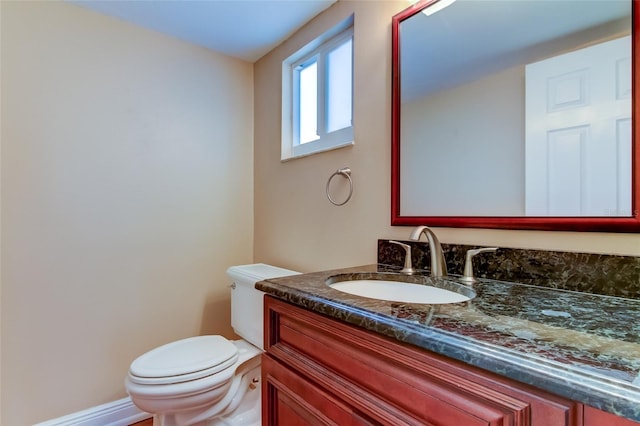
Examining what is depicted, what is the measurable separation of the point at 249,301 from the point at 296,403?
832 mm

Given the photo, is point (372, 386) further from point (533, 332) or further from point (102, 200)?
point (102, 200)

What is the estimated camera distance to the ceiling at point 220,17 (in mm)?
1562

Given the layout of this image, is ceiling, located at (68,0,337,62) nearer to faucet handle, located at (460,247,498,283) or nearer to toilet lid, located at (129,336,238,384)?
faucet handle, located at (460,247,498,283)

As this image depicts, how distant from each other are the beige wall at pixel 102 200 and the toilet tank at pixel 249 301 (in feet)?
1.27

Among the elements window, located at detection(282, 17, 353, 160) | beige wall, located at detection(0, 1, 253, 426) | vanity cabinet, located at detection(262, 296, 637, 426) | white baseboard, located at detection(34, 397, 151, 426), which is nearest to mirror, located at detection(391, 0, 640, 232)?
window, located at detection(282, 17, 353, 160)

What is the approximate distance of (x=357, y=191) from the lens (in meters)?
1.45

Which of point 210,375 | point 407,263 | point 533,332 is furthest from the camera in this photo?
point 210,375

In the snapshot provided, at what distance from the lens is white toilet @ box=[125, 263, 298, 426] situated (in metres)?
1.25

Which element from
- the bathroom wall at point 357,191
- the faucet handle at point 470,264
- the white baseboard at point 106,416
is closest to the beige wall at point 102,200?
the white baseboard at point 106,416

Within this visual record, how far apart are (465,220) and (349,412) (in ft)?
2.32

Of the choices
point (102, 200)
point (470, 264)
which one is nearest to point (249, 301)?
point (102, 200)

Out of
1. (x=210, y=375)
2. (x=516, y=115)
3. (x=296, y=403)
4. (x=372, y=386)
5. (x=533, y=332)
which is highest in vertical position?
(x=516, y=115)

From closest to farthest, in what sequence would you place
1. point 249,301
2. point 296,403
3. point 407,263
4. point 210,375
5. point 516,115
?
point 296,403 < point 516,115 < point 407,263 < point 210,375 < point 249,301

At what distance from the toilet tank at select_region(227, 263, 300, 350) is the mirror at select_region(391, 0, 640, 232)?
0.74m
